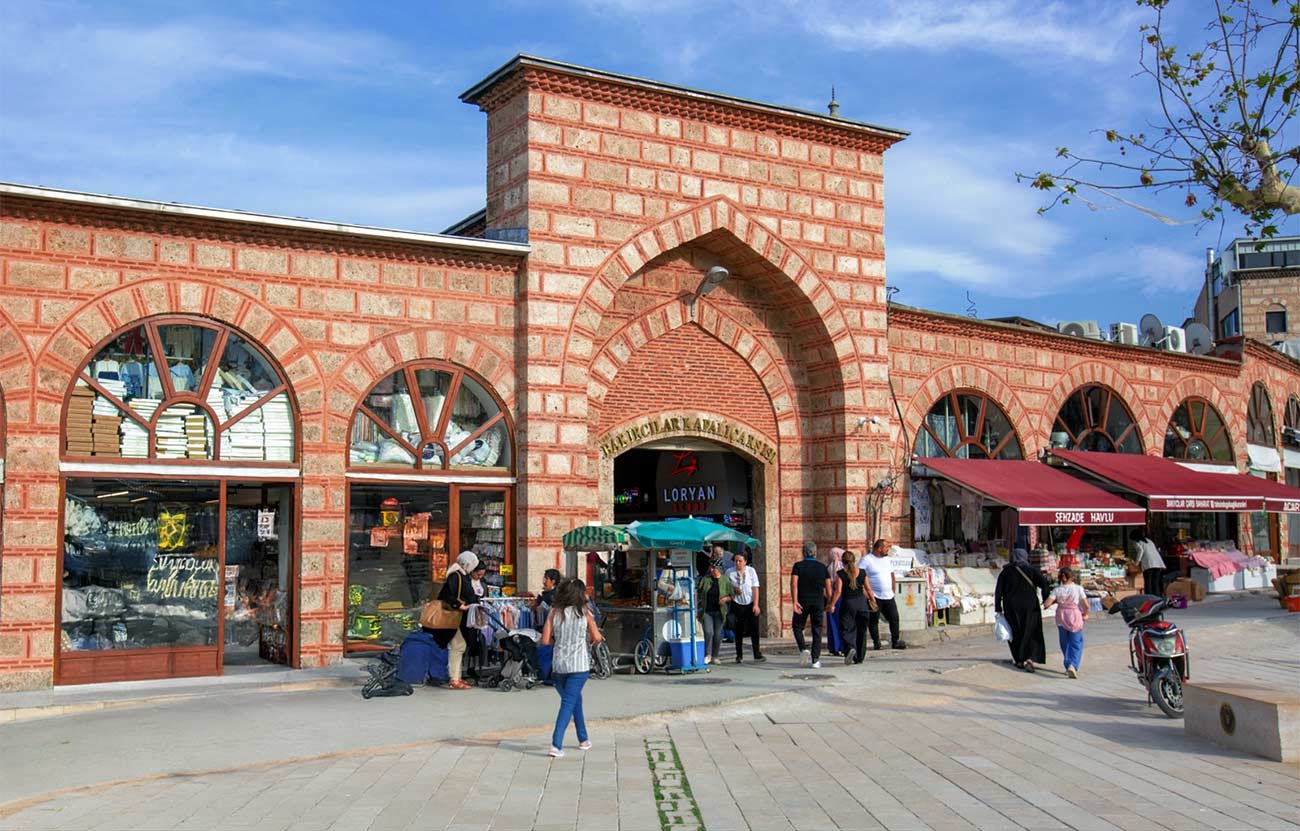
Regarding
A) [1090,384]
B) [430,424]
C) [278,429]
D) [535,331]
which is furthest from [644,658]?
[1090,384]

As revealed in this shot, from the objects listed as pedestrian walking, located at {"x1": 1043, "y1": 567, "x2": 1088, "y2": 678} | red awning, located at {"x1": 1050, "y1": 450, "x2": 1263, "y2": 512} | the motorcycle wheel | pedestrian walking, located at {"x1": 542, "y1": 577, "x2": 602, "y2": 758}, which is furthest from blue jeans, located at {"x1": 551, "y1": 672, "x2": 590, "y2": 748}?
red awning, located at {"x1": 1050, "y1": 450, "x2": 1263, "y2": 512}

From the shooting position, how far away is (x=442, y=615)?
42.3ft

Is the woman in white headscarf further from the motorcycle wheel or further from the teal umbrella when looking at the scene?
the motorcycle wheel

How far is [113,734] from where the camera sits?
10.5m

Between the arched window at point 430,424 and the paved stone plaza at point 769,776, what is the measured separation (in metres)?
3.27

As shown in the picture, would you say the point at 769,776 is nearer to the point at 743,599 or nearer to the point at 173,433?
the point at 743,599

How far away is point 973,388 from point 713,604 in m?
7.91

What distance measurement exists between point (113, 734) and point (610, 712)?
14.2 feet

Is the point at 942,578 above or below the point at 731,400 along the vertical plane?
A: below

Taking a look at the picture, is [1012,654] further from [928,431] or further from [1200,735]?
[928,431]

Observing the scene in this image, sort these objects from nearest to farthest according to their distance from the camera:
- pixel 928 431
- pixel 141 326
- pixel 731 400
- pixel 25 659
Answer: pixel 25 659 < pixel 141 326 < pixel 731 400 < pixel 928 431

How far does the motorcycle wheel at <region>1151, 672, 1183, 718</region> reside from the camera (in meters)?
11.2

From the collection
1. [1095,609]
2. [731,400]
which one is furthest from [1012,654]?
[1095,609]

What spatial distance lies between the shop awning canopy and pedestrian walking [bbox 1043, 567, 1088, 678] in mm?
4893
